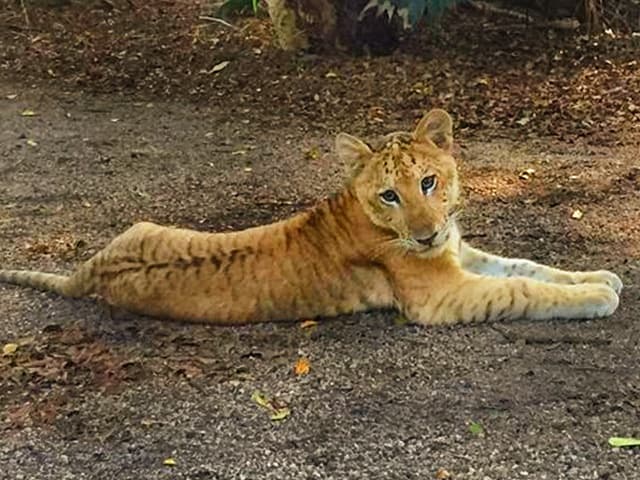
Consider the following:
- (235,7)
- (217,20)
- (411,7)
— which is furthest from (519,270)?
(235,7)

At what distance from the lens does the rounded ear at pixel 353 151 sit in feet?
16.6

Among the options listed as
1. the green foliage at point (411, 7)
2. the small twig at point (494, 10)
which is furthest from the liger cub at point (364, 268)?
the small twig at point (494, 10)

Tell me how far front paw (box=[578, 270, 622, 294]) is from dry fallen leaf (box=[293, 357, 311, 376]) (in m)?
1.27

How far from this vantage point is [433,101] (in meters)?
8.78

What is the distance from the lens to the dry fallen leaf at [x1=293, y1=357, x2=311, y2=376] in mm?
4605

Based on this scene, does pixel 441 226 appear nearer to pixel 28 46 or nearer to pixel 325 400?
pixel 325 400

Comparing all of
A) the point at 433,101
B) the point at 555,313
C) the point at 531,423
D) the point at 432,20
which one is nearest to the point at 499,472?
the point at 531,423

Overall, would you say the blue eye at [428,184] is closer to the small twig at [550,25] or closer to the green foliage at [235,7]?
the small twig at [550,25]

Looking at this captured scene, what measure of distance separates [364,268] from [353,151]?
0.50m

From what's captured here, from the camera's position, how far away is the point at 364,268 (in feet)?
16.6

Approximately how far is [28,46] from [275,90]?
131 inches

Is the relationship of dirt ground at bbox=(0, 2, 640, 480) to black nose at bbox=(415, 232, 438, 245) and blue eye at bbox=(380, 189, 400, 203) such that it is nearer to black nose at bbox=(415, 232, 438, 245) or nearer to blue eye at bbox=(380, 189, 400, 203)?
black nose at bbox=(415, 232, 438, 245)

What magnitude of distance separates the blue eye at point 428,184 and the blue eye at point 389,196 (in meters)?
0.11

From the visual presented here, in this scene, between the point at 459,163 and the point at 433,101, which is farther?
the point at 433,101
